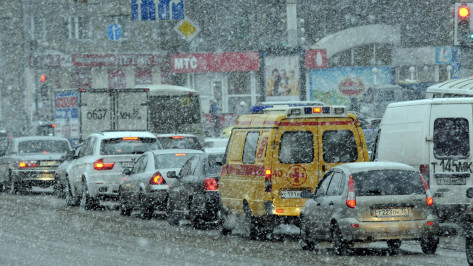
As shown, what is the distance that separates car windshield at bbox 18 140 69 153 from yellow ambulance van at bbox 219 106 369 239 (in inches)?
625

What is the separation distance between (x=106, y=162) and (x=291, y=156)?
350 inches

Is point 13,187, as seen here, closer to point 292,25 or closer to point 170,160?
point 170,160

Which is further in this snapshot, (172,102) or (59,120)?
(59,120)

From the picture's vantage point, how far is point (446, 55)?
60344 millimetres

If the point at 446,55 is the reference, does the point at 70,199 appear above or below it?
below

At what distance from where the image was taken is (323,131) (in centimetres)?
1648

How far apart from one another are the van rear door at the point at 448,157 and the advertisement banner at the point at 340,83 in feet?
136

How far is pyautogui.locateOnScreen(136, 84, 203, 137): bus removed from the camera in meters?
38.6

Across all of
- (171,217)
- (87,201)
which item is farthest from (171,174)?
(87,201)

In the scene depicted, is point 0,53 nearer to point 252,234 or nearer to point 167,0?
point 167,0

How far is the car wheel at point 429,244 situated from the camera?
13852mm

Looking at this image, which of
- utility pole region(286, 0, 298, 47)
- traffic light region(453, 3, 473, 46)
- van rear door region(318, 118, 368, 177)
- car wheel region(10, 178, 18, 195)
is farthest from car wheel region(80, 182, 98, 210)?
utility pole region(286, 0, 298, 47)

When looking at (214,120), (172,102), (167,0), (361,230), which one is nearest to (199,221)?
(361,230)

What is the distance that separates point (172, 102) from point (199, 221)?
2009 cm
